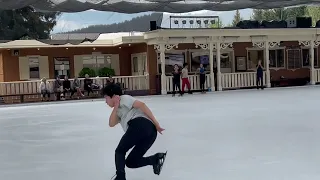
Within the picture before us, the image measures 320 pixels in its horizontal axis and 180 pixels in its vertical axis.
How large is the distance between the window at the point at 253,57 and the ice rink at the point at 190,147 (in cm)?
1331

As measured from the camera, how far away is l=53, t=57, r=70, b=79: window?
24828 millimetres

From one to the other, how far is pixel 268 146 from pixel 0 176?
362 centimetres

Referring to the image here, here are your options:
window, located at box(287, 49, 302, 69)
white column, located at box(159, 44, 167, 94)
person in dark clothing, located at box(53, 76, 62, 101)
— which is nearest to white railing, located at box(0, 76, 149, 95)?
person in dark clothing, located at box(53, 76, 62, 101)

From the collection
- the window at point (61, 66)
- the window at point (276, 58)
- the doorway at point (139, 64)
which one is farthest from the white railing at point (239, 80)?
the window at point (61, 66)

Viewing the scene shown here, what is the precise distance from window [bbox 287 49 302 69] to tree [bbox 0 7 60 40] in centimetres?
1592

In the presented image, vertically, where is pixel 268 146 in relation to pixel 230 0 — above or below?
below

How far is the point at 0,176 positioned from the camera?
5742 mm

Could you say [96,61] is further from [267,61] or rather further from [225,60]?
[267,61]

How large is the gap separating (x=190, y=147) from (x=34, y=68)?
1838cm

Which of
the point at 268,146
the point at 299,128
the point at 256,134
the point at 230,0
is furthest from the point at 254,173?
the point at 230,0

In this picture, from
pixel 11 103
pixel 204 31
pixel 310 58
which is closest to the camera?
pixel 11 103

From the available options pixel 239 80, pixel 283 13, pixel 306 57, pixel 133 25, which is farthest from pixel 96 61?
pixel 283 13

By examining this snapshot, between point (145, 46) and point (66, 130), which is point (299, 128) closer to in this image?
point (66, 130)

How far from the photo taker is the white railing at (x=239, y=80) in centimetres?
2380
